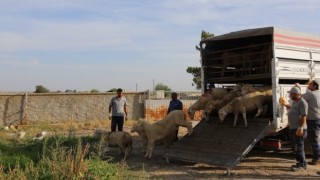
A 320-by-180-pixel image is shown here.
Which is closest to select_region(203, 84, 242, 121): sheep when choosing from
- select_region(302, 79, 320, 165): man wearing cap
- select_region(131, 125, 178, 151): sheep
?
select_region(131, 125, 178, 151): sheep

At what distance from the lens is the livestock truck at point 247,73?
885 centimetres

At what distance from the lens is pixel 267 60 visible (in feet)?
32.2

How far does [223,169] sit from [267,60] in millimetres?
2883

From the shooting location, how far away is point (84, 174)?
6.30m

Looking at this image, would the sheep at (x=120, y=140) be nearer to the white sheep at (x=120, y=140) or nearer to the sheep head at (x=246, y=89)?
the white sheep at (x=120, y=140)

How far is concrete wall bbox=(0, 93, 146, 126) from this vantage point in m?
22.5

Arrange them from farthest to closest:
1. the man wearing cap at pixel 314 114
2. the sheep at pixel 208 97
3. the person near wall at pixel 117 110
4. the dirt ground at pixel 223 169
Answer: the person near wall at pixel 117 110, the sheep at pixel 208 97, the man wearing cap at pixel 314 114, the dirt ground at pixel 223 169

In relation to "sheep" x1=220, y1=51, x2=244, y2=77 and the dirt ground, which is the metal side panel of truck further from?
the dirt ground

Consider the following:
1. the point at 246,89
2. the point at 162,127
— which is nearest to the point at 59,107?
the point at 162,127

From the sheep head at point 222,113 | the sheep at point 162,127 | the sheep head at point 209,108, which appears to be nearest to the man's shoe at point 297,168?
the sheep head at point 222,113

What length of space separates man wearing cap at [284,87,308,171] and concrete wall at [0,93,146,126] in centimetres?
1534

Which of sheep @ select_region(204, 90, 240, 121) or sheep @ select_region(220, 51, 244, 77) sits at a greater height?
sheep @ select_region(220, 51, 244, 77)

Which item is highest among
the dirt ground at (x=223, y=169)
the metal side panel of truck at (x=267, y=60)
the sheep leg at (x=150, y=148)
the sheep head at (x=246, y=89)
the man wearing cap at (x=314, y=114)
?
the metal side panel of truck at (x=267, y=60)

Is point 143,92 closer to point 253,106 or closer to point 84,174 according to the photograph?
point 253,106
